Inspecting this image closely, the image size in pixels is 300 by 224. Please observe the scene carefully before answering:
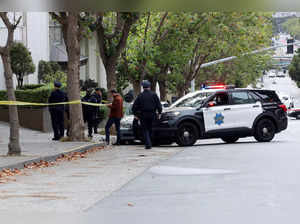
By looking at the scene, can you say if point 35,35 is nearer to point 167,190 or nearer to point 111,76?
point 111,76

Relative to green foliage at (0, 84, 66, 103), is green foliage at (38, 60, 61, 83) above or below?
above

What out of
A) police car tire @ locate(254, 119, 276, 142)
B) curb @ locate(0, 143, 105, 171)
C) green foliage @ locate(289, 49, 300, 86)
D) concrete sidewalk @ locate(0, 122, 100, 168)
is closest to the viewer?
curb @ locate(0, 143, 105, 171)

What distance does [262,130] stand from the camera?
2097 centimetres

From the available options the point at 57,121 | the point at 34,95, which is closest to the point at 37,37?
the point at 34,95

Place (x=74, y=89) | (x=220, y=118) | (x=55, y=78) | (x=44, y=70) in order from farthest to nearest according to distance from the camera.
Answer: (x=44, y=70)
(x=55, y=78)
(x=74, y=89)
(x=220, y=118)

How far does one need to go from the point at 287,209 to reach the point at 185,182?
9.79ft

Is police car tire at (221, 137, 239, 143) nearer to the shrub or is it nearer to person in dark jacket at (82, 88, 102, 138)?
person in dark jacket at (82, 88, 102, 138)

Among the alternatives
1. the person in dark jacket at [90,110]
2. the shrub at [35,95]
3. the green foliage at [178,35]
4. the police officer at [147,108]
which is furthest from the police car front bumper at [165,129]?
the green foliage at [178,35]

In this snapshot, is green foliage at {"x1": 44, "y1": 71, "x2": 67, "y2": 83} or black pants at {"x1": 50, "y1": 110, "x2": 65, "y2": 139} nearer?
black pants at {"x1": 50, "y1": 110, "x2": 65, "y2": 139}

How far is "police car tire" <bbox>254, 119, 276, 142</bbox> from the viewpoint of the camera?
2089cm

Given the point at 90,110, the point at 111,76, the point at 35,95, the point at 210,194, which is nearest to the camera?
the point at 210,194

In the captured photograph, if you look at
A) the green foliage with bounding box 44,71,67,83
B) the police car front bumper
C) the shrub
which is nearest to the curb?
the police car front bumper

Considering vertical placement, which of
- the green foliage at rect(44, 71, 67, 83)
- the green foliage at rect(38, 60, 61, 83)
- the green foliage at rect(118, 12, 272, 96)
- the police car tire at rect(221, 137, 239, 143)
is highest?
the green foliage at rect(118, 12, 272, 96)

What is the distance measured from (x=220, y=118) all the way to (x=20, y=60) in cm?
1486
